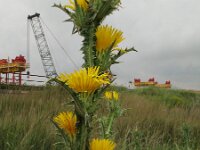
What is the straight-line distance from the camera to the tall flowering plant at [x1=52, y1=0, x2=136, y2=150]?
1.36 meters

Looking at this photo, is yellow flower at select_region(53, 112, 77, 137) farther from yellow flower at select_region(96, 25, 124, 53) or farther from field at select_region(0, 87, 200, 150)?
field at select_region(0, 87, 200, 150)

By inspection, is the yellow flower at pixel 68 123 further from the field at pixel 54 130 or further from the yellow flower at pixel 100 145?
the field at pixel 54 130

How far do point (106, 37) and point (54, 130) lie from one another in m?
5.04

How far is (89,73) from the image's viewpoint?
1.33m

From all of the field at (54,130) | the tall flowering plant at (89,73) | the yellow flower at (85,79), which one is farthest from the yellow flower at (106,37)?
the field at (54,130)

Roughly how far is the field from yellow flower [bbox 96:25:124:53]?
632 millimetres

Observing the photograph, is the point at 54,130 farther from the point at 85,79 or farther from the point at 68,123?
the point at 85,79

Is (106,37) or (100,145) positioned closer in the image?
(100,145)

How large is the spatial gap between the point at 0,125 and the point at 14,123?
329 millimetres

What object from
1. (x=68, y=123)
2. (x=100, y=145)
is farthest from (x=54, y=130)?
(x=100, y=145)

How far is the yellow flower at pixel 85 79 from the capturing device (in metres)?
1.33

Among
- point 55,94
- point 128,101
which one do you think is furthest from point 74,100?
point 128,101

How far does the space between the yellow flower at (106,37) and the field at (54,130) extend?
632 mm

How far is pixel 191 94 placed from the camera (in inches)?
1123
